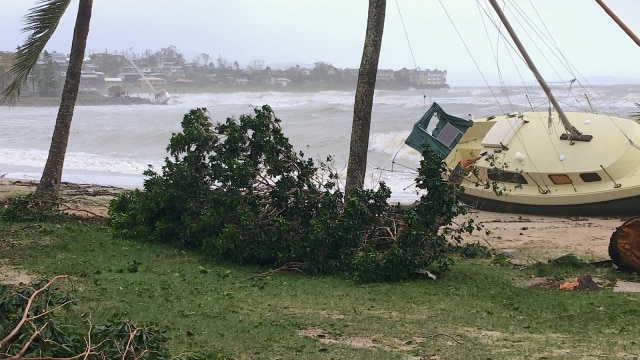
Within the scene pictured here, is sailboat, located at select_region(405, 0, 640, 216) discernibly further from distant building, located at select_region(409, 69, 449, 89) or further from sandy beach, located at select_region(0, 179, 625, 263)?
distant building, located at select_region(409, 69, 449, 89)

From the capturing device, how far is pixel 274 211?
10.4 m

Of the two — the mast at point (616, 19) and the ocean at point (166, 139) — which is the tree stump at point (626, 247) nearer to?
the mast at point (616, 19)

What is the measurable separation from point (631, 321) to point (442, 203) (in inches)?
122

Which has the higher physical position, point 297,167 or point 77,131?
point 297,167

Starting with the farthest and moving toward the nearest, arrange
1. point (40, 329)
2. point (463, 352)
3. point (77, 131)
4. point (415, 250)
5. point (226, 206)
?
→ point (77, 131)
point (226, 206)
point (415, 250)
point (463, 352)
point (40, 329)

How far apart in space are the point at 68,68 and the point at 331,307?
709 centimetres

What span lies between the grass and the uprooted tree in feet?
1.01

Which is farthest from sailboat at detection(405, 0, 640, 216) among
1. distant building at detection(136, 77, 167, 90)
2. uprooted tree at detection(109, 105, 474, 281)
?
distant building at detection(136, 77, 167, 90)

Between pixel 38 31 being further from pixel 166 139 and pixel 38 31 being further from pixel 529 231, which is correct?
pixel 166 139

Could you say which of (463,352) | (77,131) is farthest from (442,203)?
(77,131)

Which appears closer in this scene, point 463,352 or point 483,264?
point 463,352

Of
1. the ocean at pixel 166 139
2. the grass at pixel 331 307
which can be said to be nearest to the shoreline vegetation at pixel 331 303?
the grass at pixel 331 307

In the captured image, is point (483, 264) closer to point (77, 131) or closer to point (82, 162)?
point (82, 162)

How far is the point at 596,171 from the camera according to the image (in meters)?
15.8
